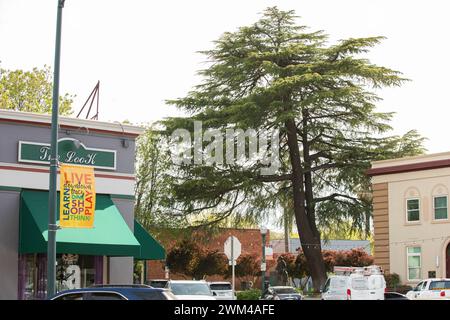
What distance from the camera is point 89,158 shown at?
106 feet

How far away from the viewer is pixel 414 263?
50.3 meters

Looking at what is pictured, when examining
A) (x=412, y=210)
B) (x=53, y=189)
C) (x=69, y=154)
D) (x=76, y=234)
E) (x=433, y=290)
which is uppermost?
(x=69, y=154)

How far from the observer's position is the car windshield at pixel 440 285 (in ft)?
127

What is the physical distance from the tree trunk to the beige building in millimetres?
6264

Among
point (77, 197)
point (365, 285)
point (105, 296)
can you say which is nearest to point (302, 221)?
point (365, 285)

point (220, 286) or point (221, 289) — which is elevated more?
point (220, 286)

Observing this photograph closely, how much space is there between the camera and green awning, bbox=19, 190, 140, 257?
29.7 metres

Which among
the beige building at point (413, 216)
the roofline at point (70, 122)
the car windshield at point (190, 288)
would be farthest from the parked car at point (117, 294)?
the beige building at point (413, 216)

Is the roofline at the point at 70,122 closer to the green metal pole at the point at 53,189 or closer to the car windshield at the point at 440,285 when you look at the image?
the green metal pole at the point at 53,189

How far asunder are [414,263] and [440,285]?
1149cm

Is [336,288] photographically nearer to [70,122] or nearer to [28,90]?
[70,122]
